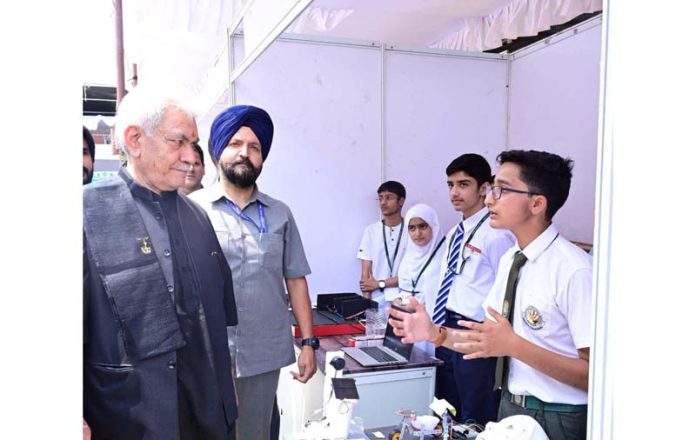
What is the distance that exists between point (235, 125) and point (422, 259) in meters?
1.85

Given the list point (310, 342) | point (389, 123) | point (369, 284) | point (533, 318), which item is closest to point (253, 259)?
point (310, 342)

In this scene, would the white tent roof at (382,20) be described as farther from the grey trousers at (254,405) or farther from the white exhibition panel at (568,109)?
the grey trousers at (254,405)

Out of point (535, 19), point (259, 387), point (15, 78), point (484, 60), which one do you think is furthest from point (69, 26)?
point (484, 60)

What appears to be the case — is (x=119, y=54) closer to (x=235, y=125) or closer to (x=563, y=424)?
(x=235, y=125)

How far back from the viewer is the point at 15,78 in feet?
2.10

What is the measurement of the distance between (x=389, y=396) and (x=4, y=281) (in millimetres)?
2487

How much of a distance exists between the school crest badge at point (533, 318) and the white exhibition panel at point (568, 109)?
223cm

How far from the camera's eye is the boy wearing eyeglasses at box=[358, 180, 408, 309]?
13.6 feet

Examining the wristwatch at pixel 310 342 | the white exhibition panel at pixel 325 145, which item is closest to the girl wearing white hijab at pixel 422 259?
the white exhibition panel at pixel 325 145

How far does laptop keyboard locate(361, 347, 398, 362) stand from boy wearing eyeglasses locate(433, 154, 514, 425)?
35 centimetres

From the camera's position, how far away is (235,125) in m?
2.33

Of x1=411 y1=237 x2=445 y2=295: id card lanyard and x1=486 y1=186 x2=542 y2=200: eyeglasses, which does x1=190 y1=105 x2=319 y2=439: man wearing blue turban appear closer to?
x1=486 y1=186 x2=542 y2=200: eyeglasses

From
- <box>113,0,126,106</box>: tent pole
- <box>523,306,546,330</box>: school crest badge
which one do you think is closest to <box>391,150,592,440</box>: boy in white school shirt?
<box>523,306,546,330</box>: school crest badge

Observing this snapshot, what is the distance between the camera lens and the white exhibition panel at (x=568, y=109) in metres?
3.74
